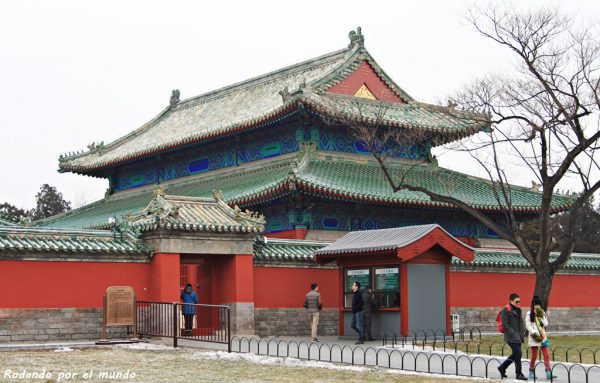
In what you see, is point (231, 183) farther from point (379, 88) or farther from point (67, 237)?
point (67, 237)

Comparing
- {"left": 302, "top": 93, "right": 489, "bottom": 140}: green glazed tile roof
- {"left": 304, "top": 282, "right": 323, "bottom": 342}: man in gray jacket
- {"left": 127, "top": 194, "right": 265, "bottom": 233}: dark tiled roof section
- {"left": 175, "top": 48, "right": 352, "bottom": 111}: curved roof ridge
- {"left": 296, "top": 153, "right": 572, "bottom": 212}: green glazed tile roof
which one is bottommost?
{"left": 304, "top": 282, "right": 323, "bottom": 342}: man in gray jacket

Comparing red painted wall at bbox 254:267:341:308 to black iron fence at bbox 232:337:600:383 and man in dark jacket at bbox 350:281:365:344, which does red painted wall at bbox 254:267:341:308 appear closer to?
man in dark jacket at bbox 350:281:365:344

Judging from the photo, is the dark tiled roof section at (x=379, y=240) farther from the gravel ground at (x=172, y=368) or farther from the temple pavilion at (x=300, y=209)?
the gravel ground at (x=172, y=368)

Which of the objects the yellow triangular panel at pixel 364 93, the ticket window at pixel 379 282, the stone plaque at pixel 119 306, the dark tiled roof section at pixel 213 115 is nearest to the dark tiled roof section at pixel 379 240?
the ticket window at pixel 379 282

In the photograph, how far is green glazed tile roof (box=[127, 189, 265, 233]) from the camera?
2653cm

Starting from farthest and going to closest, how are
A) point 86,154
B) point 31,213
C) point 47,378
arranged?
1. point 31,213
2. point 86,154
3. point 47,378

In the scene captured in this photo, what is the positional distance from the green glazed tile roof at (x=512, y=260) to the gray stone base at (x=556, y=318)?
4.76 ft

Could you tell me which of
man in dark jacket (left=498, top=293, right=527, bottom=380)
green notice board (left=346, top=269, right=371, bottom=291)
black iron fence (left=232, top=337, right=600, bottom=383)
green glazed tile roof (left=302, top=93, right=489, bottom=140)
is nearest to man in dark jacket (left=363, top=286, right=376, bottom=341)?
green notice board (left=346, top=269, right=371, bottom=291)

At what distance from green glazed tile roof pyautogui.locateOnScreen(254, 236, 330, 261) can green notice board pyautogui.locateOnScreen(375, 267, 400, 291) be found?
299 cm

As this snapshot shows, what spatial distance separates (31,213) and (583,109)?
189 feet

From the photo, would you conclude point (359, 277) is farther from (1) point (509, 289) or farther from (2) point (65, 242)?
(2) point (65, 242)

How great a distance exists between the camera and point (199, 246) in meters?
27.1

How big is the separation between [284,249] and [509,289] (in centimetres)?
849

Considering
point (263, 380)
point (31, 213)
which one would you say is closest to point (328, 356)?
point (263, 380)
